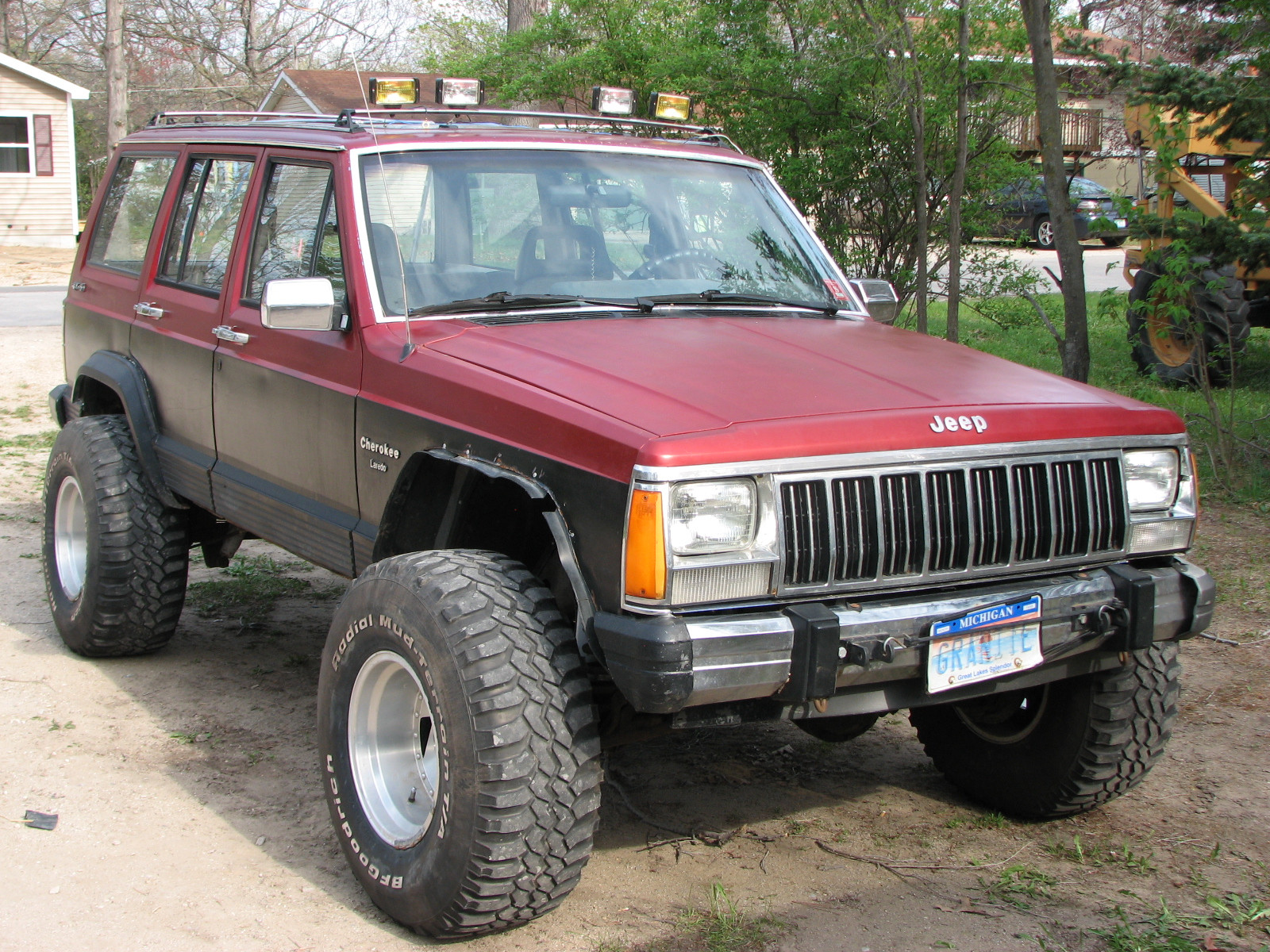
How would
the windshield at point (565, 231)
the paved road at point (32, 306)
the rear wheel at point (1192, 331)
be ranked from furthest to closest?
the paved road at point (32, 306)
the rear wheel at point (1192, 331)
the windshield at point (565, 231)

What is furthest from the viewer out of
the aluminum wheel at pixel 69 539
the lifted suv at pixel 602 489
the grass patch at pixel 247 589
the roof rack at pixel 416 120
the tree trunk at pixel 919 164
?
the tree trunk at pixel 919 164

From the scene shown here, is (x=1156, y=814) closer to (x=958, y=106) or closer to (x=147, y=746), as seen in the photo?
(x=147, y=746)

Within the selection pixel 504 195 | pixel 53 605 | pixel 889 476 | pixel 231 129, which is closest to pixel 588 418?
pixel 889 476

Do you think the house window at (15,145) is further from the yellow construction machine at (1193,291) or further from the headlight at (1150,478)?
the headlight at (1150,478)

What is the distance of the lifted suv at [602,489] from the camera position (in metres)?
3.02

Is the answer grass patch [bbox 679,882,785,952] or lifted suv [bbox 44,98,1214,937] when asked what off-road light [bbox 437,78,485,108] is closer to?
lifted suv [bbox 44,98,1214,937]

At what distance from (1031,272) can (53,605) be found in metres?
9.05

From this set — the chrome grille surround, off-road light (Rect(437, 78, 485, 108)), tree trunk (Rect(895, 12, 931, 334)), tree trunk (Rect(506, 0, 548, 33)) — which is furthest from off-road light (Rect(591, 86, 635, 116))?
tree trunk (Rect(506, 0, 548, 33))

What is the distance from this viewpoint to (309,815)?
158 inches

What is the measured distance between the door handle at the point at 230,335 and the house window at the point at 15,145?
30.0 metres

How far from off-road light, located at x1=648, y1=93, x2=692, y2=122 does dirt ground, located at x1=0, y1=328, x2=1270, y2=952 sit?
2445mm

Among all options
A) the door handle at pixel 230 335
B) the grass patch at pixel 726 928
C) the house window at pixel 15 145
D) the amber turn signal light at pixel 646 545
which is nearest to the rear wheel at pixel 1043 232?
the door handle at pixel 230 335

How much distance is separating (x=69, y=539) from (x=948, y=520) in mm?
4012

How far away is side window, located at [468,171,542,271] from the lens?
4.18 meters
